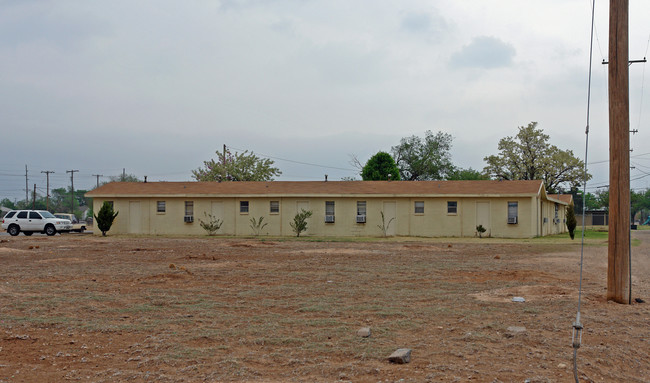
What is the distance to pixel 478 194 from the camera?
34.0m

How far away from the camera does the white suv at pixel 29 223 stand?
118 ft

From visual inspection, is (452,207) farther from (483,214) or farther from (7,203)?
(7,203)

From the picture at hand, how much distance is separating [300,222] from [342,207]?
2804 mm

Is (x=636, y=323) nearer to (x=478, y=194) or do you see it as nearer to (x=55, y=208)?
(x=478, y=194)

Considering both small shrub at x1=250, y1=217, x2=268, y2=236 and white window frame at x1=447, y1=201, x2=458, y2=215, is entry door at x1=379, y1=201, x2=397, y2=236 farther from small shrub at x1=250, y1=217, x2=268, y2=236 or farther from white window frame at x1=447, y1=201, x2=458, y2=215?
small shrub at x1=250, y1=217, x2=268, y2=236

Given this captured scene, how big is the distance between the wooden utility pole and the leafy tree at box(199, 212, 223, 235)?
96.0 feet

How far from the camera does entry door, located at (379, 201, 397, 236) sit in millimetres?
35438

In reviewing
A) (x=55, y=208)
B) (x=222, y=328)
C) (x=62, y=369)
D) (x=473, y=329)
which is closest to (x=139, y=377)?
(x=62, y=369)

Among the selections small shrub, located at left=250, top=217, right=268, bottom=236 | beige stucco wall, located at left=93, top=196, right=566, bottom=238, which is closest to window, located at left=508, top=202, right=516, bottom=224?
beige stucco wall, located at left=93, top=196, right=566, bottom=238

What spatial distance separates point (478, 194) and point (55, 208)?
97.1m

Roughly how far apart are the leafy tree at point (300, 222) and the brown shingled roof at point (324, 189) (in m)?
1.26

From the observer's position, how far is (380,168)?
2285 inches

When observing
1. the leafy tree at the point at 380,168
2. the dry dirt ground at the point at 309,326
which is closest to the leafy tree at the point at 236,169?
the leafy tree at the point at 380,168

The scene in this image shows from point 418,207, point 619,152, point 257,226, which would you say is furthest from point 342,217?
point 619,152
